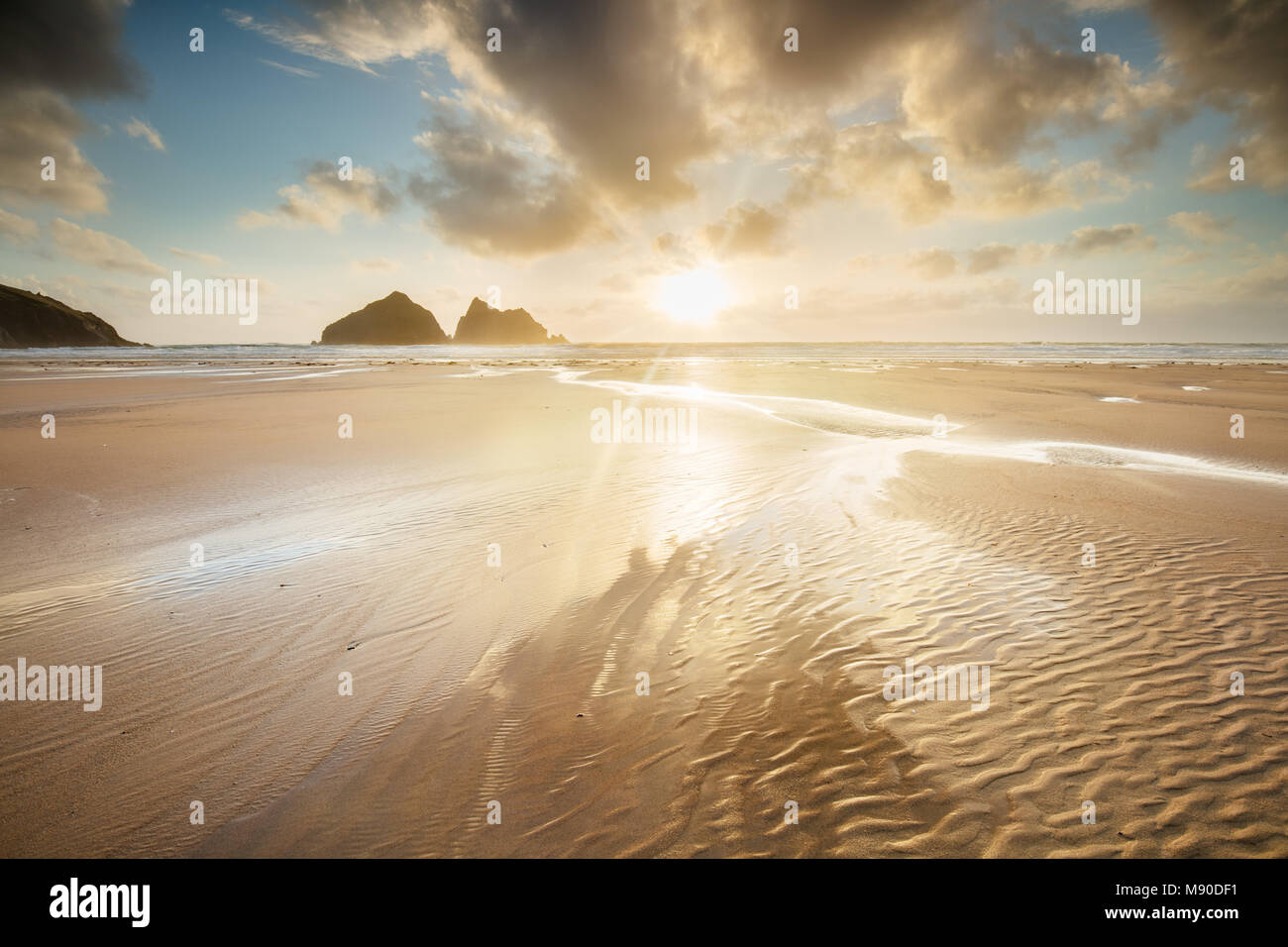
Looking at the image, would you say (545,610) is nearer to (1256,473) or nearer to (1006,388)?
(1256,473)

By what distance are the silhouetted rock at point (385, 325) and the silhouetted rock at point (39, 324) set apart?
65.4 metres

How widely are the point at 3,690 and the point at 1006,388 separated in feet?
124

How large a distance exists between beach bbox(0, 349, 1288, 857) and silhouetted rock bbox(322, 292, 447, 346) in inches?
7761

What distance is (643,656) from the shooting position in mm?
Answer: 5211

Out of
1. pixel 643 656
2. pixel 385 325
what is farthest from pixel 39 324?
pixel 643 656

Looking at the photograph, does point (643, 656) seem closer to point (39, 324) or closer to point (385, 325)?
point (39, 324)

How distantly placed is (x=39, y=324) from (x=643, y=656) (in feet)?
601

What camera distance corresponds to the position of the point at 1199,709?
14.0 feet

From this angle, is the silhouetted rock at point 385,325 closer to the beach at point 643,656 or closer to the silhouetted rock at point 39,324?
the silhouetted rock at point 39,324

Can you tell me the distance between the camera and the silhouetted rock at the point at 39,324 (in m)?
113

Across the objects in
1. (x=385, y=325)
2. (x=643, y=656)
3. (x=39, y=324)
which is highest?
(x=385, y=325)

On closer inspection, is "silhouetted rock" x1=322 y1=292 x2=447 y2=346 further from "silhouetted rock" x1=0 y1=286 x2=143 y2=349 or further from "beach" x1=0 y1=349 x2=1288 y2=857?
"beach" x1=0 y1=349 x2=1288 y2=857

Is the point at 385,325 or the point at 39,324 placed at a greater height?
the point at 385,325
